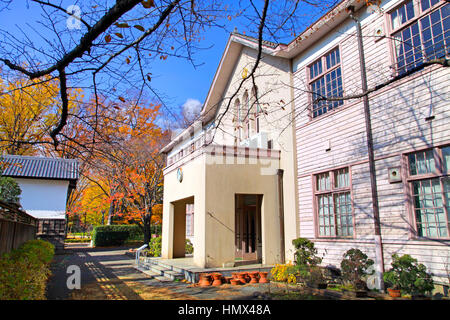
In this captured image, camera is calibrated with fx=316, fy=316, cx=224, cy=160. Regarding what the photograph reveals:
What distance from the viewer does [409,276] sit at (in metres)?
6.28

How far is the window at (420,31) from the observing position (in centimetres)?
671

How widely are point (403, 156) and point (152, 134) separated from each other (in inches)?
644

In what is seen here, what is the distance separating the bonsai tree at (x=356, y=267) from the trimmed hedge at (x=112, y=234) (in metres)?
23.1

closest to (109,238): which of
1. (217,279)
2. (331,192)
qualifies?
(217,279)

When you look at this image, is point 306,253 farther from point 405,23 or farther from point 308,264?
point 405,23

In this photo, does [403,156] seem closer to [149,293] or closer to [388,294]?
[388,294]

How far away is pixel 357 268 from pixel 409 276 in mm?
1400

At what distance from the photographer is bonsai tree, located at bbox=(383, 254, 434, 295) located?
6.11m

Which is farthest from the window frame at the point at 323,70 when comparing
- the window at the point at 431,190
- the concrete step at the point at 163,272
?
the concrete step at the point at 163,272

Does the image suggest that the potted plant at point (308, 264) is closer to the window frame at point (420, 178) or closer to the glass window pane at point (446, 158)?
the window frame at point (420, 178)

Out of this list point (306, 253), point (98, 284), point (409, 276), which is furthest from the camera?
point (98, 284)

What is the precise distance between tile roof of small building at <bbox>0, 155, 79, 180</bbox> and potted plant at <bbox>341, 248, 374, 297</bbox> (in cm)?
1852
